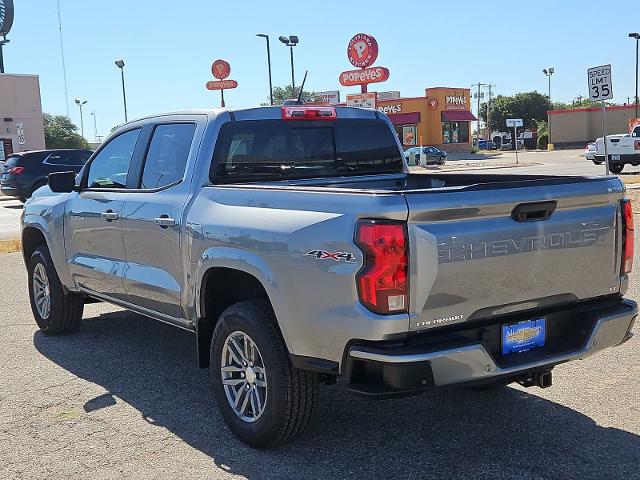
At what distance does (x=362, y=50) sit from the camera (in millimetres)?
37656

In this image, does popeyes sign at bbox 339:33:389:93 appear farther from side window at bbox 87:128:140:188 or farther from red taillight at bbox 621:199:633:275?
red taillight at bbox 621:199:633:275

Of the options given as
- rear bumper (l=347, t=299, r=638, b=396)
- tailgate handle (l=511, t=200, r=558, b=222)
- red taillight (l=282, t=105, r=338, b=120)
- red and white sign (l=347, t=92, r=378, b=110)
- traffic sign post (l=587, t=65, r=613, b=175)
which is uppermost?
red and white sign (l=347, t=92, r=378, b=110)

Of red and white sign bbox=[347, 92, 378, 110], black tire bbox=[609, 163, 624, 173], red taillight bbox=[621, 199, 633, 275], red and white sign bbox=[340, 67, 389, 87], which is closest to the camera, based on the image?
red taillight bbox=[621, 199, 633, 275]

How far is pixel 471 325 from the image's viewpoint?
3.57 m

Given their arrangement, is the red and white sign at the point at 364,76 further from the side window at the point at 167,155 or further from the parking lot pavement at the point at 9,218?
the side window at the point at 167,155

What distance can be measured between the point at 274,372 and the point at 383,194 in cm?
116

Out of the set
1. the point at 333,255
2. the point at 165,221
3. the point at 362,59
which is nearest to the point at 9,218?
the point at 165,221

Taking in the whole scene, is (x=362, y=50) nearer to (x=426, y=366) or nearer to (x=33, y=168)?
(x=33, y=168)

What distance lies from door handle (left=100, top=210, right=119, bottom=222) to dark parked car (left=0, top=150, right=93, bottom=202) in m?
17.3

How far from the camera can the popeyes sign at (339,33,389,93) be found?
121 ft

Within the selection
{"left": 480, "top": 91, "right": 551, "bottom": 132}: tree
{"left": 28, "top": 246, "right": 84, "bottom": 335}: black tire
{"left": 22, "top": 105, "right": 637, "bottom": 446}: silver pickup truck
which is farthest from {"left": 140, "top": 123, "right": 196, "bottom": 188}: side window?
{"left": 480, "top": 91, "right": 551, "bottom": 132}: tree

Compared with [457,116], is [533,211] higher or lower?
lower

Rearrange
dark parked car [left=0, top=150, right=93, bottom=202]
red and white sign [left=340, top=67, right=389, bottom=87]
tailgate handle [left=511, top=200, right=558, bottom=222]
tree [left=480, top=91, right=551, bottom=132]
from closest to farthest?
tailgate handle [left=511, top=200, right=558, bottom=222] → dark parked car [left=0, top=150, right=93, bottom=202] → red and white sign [left=340, top=67, right=389, bottom=87] → tree [left=480, top=91, right=551, bottom=132]

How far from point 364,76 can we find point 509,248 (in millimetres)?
34664
